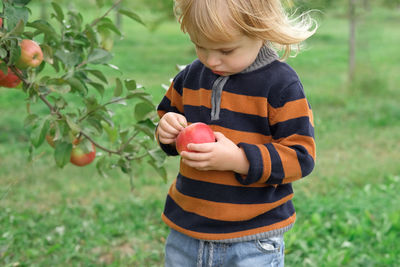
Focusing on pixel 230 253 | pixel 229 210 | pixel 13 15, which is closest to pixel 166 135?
pixel 229 210

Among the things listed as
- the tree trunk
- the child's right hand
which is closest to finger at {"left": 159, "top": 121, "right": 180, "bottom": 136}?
the child's right hand

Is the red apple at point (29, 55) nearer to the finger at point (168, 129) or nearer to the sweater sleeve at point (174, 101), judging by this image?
the sweater sleeve at point (174, 101)

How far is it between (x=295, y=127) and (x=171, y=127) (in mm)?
329

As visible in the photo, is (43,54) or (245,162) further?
(43,54)

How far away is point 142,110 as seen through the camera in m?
2.05

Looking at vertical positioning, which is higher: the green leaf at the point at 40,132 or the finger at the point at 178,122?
the finger at the point at 178,122

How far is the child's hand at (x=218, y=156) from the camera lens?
4.19ft

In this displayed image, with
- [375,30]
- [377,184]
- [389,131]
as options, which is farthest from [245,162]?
[375,30]

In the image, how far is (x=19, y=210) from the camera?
3.18 metres

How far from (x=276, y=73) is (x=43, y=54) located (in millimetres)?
929

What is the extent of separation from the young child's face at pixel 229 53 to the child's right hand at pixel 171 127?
166 mm

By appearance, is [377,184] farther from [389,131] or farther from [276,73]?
[276,73]

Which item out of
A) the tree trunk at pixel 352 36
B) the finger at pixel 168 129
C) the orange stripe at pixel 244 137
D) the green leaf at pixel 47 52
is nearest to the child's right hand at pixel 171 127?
the finger at pixel 168 129

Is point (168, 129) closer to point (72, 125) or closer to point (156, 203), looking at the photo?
point (72, 125)
